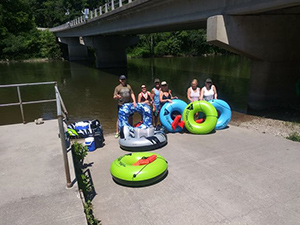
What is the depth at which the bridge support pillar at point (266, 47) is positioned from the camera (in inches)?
372

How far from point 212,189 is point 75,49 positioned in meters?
46.0

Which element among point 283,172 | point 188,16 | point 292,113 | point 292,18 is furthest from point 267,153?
point 188,16

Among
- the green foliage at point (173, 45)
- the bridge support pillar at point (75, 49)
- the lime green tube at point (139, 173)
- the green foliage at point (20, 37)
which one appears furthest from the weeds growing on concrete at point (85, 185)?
the green foliage at point (173, 45)

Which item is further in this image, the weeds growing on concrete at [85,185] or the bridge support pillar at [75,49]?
the bridge support pillar at [75,49]

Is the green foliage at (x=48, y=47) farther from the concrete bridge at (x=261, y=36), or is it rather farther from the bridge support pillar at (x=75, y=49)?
the concrete bridge at (x=261, y=36)

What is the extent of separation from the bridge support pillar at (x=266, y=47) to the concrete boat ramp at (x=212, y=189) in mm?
4508

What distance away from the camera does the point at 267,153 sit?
5832 millimetres

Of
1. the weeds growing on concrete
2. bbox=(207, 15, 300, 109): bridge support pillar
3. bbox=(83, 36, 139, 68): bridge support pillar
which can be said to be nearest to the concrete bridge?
bbox=(207, 15, 300, 109): bridge support pillar

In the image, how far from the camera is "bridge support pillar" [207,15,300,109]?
31.0 feet

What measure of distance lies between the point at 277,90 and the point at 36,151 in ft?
30.9

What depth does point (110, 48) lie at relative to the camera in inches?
1284

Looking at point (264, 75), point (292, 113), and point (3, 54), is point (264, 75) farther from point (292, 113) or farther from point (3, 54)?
point (3, 54)

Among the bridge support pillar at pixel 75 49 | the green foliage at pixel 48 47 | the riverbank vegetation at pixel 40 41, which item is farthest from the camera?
the green foliage at pixel 48 47

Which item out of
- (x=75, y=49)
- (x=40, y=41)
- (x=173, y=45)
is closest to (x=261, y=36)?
(x=75, y=49)
